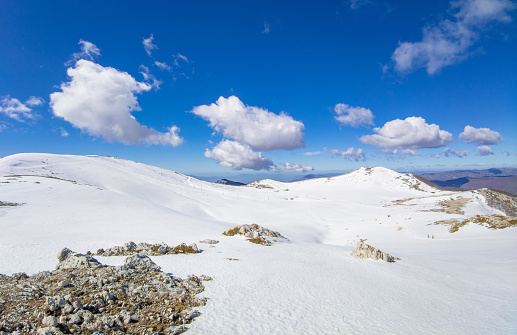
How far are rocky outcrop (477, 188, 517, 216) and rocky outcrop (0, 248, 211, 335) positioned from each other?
70270mm

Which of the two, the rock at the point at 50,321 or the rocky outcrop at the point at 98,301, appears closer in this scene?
the rock at the point at 50,321

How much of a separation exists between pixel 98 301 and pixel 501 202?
79729mm

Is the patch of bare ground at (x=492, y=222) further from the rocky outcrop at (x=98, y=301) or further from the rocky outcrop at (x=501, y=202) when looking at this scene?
the rocky outcrop at (x=98, y=301)

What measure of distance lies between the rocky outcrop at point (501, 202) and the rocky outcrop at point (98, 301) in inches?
2767

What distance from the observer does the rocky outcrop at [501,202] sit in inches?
2025

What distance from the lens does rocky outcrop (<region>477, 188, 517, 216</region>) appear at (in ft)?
169

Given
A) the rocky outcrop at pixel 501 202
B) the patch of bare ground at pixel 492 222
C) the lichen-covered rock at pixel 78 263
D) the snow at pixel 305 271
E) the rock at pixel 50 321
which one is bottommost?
the snow at pixel 305 271

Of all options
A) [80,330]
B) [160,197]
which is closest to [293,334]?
[80,330]

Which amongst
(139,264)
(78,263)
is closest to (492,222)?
(139,264)

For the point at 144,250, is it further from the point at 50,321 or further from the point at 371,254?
the point at 371,254

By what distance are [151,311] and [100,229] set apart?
17807mm

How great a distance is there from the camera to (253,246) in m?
18.1

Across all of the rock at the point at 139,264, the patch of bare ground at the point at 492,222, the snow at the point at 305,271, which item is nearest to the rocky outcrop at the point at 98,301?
the rock at the point at 139,264

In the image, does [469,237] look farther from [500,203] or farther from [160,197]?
[160,197]
